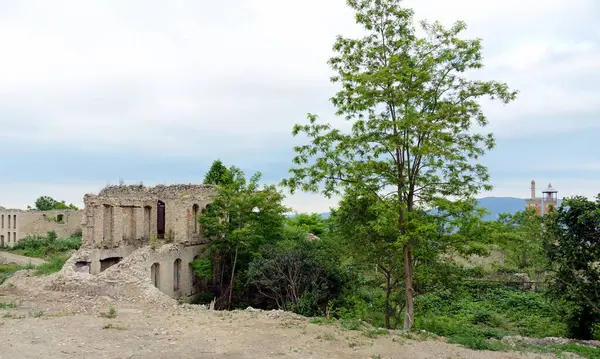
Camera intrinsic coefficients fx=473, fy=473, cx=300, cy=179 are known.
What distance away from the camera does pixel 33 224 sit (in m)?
47.8

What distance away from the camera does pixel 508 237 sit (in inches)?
563

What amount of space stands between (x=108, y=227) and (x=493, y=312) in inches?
825

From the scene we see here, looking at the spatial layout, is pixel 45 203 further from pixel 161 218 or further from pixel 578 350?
pixel 578 350

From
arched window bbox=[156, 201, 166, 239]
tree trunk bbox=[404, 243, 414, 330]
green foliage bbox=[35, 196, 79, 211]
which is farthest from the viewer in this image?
green foliage bbox=[35, 196, 79, 211]

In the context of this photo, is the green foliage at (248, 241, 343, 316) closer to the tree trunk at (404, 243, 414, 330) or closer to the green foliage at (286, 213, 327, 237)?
the tree trunk at (404, 243, 414, 330)

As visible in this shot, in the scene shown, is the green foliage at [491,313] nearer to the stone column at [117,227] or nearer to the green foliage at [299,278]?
the green foliage at [299,278]

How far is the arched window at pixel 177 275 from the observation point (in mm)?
25109

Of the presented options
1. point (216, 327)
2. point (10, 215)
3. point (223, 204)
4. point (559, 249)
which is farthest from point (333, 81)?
point (10, 215)

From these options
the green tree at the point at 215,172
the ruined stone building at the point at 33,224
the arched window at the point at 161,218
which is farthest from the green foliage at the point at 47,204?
the arched window at the point at 161,218

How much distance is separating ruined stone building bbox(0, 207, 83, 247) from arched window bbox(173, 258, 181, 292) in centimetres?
2678

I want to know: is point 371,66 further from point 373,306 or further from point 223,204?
point 223,204

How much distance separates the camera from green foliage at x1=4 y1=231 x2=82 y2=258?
4084 cm

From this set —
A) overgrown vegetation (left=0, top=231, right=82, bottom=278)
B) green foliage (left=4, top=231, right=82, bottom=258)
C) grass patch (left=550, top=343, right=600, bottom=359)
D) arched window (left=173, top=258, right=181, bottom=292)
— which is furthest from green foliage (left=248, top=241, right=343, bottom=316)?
green foliage (left=4, top=231, right=82, bottom=258)

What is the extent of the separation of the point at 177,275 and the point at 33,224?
3025 centimetres
